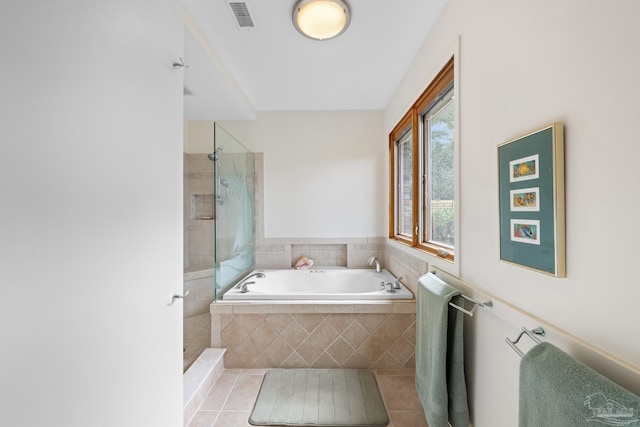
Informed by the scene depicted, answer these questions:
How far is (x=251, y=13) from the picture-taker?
1613 millimetres

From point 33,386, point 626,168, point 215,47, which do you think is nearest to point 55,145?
point 33,386

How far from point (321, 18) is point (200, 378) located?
2526 millimetres

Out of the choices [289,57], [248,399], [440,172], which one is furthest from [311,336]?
[289,57]

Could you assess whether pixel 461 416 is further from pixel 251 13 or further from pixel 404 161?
pixel 251 13

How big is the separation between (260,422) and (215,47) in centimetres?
258

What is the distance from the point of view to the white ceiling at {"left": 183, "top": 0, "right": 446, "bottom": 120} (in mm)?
1628

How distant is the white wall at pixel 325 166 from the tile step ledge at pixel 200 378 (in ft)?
4.92

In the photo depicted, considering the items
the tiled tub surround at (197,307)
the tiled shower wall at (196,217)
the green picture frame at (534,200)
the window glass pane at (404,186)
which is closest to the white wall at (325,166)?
the window glass pane at (404,186)

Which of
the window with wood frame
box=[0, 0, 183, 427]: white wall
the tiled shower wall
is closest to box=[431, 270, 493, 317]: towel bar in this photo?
the window with wood frame

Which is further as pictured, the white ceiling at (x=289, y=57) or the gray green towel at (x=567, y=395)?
the white ceiling at (x=289, y=57)

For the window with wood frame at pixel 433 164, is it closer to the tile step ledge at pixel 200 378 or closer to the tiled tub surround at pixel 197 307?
the tile step ledge at pixel 200 378

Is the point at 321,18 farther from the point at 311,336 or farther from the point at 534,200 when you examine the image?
the point at 311,336

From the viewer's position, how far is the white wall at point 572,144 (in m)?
0.62

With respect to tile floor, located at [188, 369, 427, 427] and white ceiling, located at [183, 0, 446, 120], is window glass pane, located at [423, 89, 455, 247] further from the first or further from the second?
tile floor, located at [188, 369, 427, 427]
